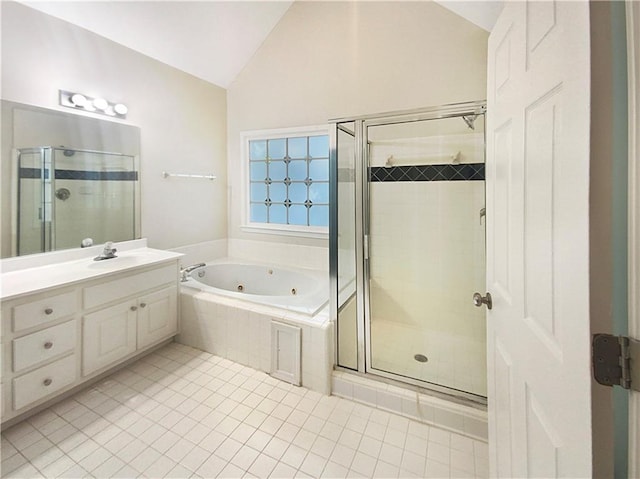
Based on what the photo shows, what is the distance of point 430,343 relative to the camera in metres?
2.50

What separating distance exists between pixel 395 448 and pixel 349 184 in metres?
1.56

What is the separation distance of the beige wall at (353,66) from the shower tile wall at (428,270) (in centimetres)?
72

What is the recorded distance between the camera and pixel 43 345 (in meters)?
1.64

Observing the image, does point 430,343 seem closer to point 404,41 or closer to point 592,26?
point 592,26

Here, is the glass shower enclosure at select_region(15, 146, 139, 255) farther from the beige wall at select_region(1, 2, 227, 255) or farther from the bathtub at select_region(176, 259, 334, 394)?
the bathtub at select_region(176, 259, 334, 394)

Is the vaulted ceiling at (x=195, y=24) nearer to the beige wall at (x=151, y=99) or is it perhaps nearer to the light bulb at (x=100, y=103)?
the beige wall at (x=151, y=99)

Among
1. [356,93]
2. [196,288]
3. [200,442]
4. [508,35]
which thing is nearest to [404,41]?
[356,93]

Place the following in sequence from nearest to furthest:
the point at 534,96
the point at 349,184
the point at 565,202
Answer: the point at 565,202
the point at 534,96
the point at 349,184

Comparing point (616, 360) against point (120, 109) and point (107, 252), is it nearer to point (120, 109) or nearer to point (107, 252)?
point (107, 252)

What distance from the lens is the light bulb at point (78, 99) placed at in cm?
215

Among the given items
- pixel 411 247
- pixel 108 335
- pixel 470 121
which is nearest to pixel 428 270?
pixel 411 247

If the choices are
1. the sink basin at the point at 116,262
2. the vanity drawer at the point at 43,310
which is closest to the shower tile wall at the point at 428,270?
the sink basin at the point at 116,262

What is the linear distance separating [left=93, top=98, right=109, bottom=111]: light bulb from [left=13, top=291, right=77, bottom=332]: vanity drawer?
4.80ft

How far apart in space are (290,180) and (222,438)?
2.45m
